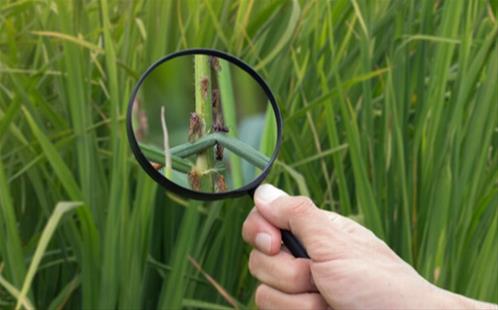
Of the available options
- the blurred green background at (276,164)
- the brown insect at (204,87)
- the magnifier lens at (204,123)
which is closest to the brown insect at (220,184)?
the magnifier lens at (204,123)

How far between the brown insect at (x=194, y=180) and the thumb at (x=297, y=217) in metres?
0.06

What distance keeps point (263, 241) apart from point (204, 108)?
0.19m

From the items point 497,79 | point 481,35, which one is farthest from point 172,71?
point 481,35

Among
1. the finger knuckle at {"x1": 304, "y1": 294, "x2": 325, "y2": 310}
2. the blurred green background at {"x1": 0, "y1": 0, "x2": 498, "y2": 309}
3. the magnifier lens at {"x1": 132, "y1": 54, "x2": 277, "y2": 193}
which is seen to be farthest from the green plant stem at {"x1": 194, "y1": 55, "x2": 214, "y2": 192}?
the blurred green background at {"x1": 0, "y1": 0, "x2": 498, "y2": 309}

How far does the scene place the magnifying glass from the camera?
104cm

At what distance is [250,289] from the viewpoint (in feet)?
5.50

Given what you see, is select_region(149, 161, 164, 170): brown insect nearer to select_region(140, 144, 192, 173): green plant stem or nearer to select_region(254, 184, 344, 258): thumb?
select_region(140, 144, 192, 173): green plant stem

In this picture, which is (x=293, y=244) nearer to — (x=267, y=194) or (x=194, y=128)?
(x=267, y=194)

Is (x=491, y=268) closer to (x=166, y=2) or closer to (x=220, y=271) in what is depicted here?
(x=220, y=271)

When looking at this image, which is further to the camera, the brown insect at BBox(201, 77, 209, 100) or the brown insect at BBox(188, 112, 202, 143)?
the brown insect at BBox(201, 77, 209, 100)

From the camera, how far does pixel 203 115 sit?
3.69ft

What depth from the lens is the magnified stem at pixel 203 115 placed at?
3.46 ft

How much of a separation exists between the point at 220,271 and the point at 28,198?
Answer: 0.35 m

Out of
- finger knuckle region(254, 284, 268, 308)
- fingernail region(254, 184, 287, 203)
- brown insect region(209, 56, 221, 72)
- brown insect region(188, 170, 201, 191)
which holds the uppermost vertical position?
brown insect region(209, 56, 221, 72)
